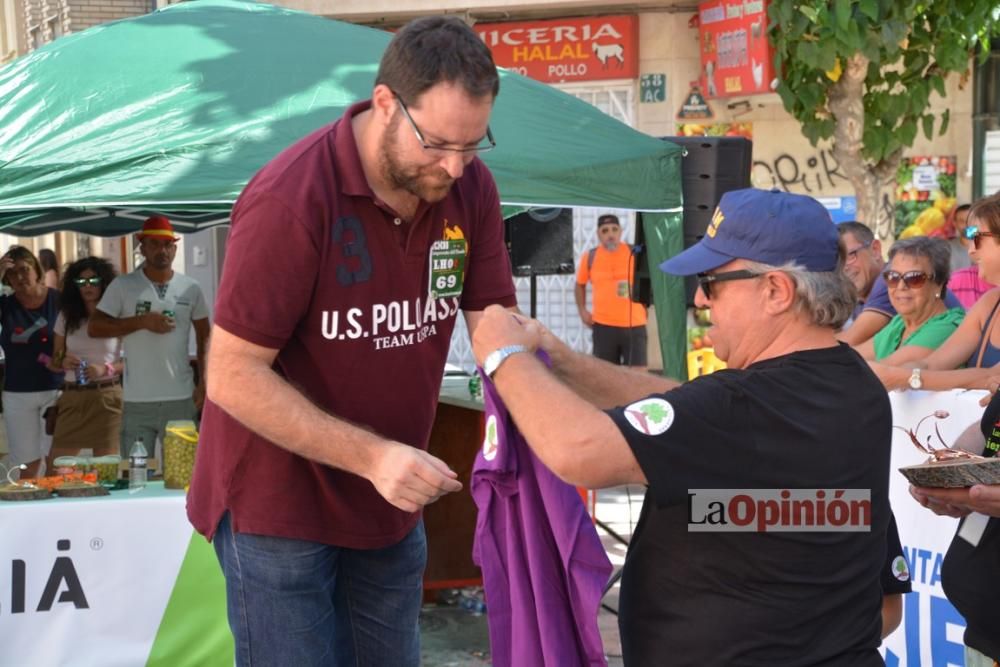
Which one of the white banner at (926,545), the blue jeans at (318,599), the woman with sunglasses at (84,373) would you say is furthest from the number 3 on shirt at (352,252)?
the woman with sunglasses at (84,373)

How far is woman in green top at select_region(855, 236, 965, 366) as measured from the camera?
5520mm

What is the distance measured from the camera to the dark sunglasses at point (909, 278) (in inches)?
221

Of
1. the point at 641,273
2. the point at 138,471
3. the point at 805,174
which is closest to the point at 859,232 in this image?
the point at 641,273

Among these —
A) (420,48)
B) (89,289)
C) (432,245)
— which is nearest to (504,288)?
(432,245)

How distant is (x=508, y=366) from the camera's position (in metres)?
2.32

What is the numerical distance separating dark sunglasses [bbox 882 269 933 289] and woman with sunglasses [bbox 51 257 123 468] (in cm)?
508

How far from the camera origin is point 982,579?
3252 millimetres

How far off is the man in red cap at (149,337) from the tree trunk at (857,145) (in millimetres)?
5744

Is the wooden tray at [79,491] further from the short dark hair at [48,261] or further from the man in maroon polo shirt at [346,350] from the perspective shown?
the short dark hair at [48,261]

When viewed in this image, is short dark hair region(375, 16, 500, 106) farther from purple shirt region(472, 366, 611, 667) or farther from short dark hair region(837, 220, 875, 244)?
short dark hair region(837, 220, 875, 244)

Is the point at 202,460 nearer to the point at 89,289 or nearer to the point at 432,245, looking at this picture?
the point at 432,245

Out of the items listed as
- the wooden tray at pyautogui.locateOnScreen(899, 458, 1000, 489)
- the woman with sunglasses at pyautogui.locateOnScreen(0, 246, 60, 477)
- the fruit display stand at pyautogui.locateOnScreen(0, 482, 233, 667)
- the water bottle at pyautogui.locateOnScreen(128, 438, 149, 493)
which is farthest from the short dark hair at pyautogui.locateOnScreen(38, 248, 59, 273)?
the wooden tray at pyautogui.locateOnScreen(899, 458, 1000, 489)

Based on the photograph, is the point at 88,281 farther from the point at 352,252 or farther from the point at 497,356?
the point at 497,356

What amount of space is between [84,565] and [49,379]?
3.73 meters
